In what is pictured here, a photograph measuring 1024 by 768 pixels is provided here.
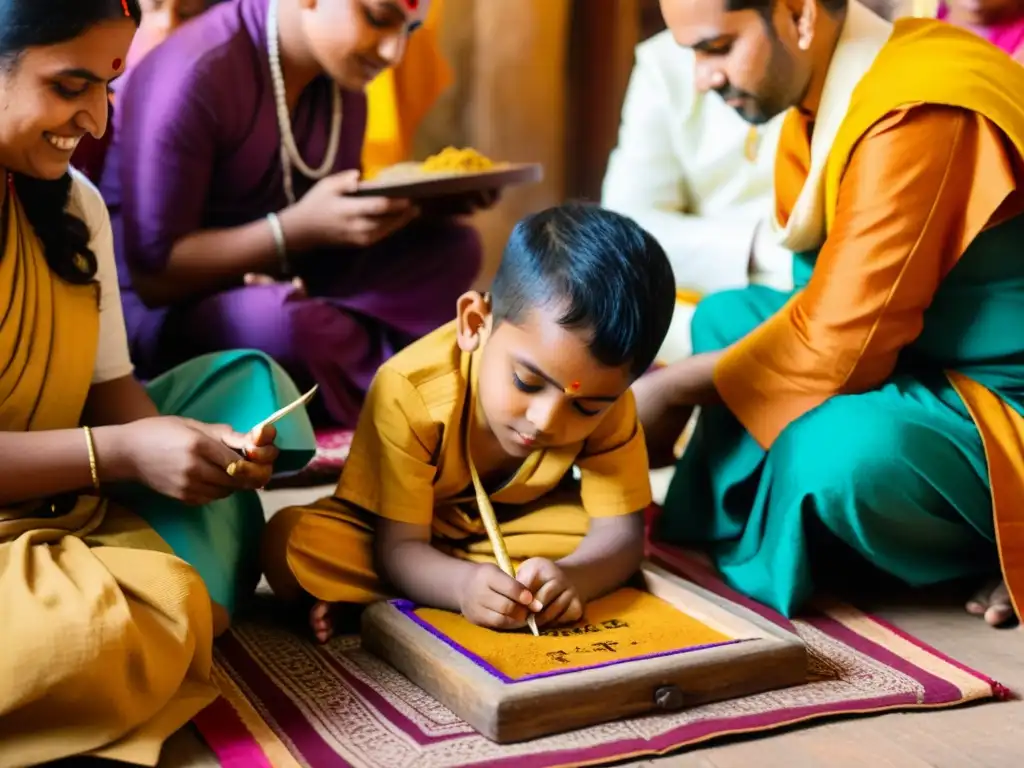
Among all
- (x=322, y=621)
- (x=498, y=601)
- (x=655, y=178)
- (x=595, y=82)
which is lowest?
(x=322, y=621)

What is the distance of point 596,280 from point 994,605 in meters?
0.78

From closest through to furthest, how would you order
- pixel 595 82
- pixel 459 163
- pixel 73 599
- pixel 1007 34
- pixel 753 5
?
pixel 73 599 → pixel 753 5 → pixel 1007 34 → pixel 459 163 → pixel 595 82

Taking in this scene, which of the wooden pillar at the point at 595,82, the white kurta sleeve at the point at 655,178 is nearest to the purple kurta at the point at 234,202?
the white kurta sleeve at the point at 655,178

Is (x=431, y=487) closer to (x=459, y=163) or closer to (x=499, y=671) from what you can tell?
(x=499, y=671)

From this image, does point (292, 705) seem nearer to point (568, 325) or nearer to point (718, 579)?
point (568, 325)

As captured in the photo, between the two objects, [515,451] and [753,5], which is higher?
[753,5]

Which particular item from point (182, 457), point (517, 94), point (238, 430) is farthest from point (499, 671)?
point (517, 94)

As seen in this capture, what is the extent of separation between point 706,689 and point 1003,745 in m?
0.33

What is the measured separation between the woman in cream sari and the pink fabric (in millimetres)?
1795

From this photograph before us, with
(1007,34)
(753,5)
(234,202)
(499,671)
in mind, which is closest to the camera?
(499,671)

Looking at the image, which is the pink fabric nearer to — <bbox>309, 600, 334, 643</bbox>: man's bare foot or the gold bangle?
<bbox>309, 600, 334, 643</bbox>: man's bare foot

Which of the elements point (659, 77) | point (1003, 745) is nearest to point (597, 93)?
point (659, 77)

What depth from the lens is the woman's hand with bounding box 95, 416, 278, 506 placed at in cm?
141

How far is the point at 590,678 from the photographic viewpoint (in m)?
1.34
